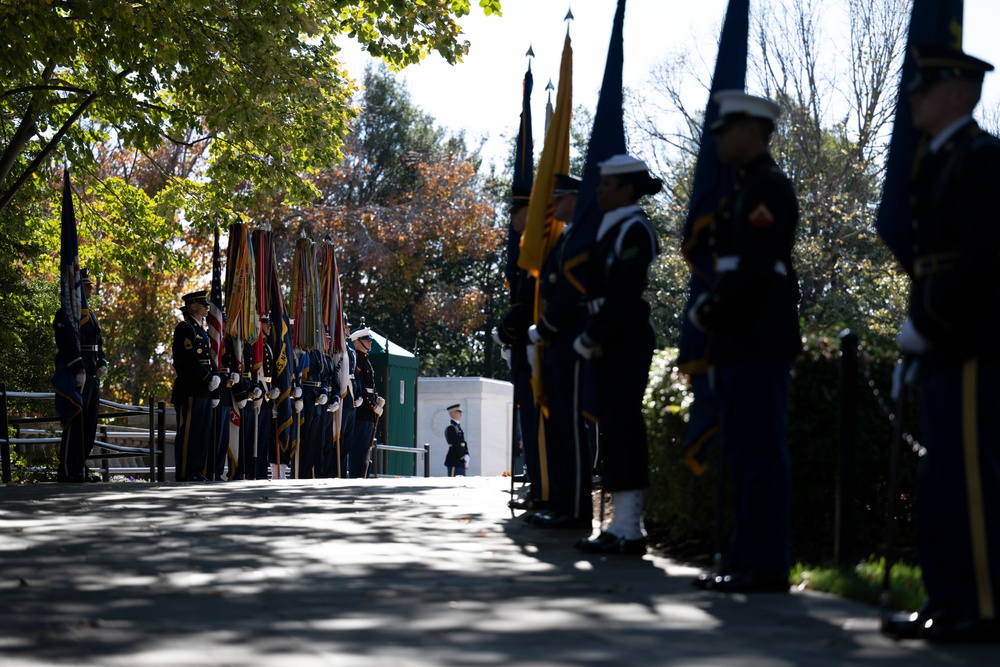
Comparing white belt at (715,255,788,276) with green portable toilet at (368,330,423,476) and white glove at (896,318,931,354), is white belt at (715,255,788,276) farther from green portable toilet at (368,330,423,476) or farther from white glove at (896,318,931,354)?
green portable toilet at (368,330,423,476)

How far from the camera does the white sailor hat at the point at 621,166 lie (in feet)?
26.4

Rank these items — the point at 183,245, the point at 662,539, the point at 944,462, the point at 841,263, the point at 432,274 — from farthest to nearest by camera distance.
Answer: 1. the point at 432,274
2. the point at 183,245
3. the point at 841,263
4. the point at 662,539
5. the point at 944,462

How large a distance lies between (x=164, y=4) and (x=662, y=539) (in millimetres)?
11133

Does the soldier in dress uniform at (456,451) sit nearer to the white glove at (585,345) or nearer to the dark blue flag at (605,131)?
the dark blue flag at (605,131)

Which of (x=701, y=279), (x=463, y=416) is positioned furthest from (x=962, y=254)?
(x=463, y=416)

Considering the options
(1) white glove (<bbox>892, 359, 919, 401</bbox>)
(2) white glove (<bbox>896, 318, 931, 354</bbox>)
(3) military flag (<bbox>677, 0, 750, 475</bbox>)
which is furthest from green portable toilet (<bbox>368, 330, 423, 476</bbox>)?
(2) white glove (<bbox>896, 318, 931, 354</bbox>)

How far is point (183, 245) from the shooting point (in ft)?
125

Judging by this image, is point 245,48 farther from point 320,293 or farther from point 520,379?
point 520,379

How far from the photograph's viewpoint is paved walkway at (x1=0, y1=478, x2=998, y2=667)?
15.4 ft

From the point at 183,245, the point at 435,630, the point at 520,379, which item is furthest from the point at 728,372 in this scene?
the point at 183,245

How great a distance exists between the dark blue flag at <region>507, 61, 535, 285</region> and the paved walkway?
3.41m

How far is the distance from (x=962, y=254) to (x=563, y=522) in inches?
184

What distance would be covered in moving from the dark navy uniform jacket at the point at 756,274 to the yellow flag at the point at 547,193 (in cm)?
400

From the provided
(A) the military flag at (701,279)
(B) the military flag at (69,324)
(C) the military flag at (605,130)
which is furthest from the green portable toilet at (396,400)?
(A) the military flag at (701,279)
